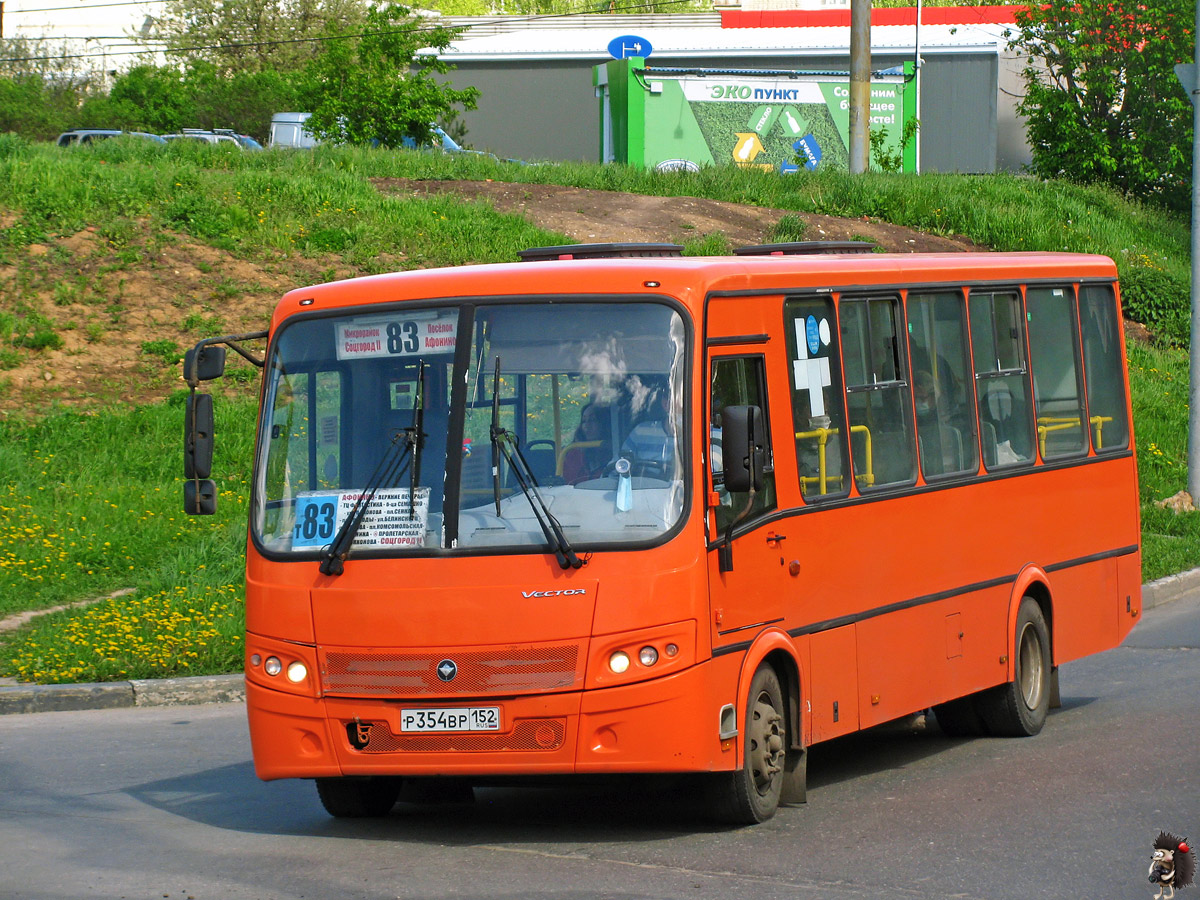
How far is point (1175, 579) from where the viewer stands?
55.3ft

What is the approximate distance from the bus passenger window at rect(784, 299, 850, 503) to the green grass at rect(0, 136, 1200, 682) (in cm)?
543

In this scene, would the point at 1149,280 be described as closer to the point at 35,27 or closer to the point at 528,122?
the point at 528,122

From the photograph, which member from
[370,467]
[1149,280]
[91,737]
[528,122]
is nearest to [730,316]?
[370,467]

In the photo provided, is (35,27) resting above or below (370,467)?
above

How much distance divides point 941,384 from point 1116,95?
1057 inches

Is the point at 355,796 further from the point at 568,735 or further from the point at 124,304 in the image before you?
the point at 124,304

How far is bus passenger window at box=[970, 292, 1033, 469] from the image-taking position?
10.5 m

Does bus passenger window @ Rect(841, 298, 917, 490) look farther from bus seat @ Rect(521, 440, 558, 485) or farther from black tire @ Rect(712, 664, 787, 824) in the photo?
bus seat @ Rect(521, 440, 558, 485)

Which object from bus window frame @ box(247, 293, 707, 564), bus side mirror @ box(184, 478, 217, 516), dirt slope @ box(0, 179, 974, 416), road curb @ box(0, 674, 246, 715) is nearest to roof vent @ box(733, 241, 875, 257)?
bus window frame @ box(247, 293, 707, 564)

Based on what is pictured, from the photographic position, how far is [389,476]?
7754mm

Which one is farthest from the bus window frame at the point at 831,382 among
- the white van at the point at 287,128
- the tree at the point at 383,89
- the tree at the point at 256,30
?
the tree at the point at 256,30

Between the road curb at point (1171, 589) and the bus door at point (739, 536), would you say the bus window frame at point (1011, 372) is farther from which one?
the road curb at point (1171, 589)

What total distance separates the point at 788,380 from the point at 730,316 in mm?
Result: 641

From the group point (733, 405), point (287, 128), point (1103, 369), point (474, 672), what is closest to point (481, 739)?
point (474, 672)
